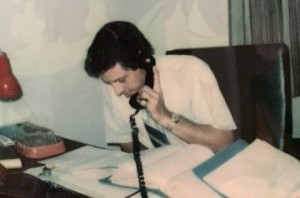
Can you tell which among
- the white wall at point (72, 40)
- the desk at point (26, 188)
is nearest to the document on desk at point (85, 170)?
the desk at point (26, 188)

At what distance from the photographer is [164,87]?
5.23 feet

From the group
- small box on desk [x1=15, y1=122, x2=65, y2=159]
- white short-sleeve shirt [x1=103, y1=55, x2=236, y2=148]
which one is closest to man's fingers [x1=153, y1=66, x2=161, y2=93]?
white short-sleeve shirt [x1=103, y1=55, x2=236, y2=148]

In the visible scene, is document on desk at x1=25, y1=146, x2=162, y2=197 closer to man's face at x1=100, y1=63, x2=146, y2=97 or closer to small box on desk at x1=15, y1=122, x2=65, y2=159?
small box on desk at x1=15, y1=122, x2=65, y2=159

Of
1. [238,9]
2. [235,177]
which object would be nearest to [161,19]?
[238,9]

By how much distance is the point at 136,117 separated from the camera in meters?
1.62

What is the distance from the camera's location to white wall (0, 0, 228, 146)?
5.41ft

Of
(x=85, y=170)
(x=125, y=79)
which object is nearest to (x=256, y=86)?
(x=125, y=79)

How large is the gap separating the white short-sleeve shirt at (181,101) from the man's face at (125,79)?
15 cm

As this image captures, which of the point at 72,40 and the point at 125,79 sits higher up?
the point at 72,40

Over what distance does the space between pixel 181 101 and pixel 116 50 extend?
30 centimetres

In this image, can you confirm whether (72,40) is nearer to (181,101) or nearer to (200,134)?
(181,101)

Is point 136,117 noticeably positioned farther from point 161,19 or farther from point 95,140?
point 161,19

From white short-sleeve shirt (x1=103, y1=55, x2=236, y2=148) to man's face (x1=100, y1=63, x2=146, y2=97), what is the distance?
0.48 ft

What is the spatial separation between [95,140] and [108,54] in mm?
623
